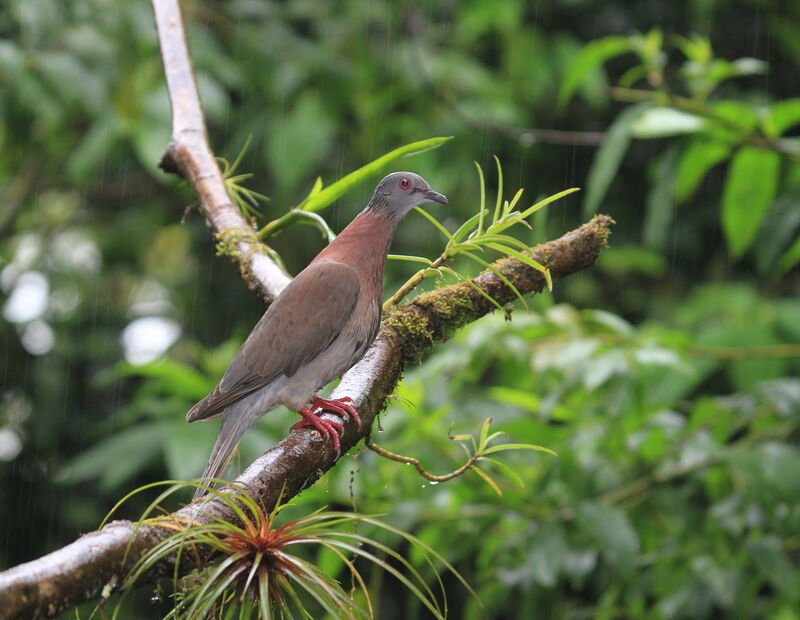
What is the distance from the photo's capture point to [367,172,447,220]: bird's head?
2.16 metres

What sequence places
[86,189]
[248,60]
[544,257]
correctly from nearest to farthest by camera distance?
1. [544,257]
2. [248,60]
3. [86,189]

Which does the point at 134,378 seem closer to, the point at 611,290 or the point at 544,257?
the point at 611,290

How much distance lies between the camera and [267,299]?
7.27 feet

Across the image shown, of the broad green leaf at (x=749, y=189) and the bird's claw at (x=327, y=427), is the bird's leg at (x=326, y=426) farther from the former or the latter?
the broad green leaf at (x=749, y=189)

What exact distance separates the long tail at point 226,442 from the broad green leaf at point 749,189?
2.26 meters

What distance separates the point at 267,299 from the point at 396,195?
0.43 meters

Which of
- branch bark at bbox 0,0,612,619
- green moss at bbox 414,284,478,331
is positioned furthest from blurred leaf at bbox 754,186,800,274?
green moss at bbox 414,284,478,331

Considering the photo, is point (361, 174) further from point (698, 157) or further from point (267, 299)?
point (698, 157)

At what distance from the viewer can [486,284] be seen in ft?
6.66

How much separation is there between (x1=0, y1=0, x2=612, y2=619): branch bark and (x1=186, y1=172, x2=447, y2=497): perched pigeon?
8 centimetres

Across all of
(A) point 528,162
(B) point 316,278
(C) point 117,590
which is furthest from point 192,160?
(A) point 528,162

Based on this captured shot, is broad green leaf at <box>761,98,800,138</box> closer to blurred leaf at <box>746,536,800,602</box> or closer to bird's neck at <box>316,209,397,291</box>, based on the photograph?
blurred leaf at <box>746,536,800,602</box>

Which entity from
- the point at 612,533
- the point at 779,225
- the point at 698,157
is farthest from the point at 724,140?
the point at 612,533

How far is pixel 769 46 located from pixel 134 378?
18.3 feet
